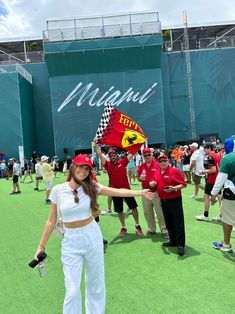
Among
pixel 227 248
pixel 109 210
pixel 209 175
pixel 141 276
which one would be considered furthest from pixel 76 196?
pixel 109 210

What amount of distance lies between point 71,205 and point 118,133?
4105 mm

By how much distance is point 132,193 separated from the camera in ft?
12.5

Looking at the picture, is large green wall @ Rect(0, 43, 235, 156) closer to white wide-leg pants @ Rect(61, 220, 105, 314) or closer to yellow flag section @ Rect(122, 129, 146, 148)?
yellow flag section @ Rect(122, 129, 146, 148)

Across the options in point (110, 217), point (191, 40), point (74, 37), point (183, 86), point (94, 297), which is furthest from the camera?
point (191, 40)

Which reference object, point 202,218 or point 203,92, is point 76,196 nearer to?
point 202,218

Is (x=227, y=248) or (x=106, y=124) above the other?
(x=106, y=124)

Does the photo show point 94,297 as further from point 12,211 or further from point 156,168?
point 12,211

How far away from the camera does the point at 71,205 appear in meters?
3.45

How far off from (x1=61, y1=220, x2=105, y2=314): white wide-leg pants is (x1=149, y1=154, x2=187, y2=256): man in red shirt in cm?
272

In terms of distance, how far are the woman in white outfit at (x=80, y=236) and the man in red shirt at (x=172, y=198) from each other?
2.67 m

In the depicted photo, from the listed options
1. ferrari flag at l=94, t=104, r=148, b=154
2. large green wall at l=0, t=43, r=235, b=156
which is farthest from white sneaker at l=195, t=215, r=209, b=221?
large green wall at l=0, t=43, r=235, b=156

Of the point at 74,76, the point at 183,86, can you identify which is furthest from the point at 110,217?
the point at 183,86

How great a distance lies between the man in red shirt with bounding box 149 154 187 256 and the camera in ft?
19.9

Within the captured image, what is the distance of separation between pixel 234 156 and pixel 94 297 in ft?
10.0
